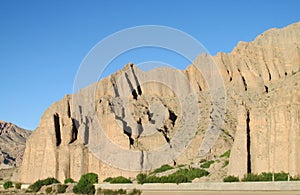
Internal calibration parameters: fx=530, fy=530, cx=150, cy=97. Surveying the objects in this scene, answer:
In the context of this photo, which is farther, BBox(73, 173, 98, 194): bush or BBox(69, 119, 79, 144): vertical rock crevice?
BBox(69, 119, 79, 144): vertical rock crevice

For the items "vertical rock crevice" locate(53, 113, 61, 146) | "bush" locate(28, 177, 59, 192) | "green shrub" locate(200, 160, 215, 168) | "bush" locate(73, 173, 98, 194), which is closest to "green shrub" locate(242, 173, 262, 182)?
"green shrub" locate(200, 160, 215, 168)

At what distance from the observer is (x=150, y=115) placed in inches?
5192

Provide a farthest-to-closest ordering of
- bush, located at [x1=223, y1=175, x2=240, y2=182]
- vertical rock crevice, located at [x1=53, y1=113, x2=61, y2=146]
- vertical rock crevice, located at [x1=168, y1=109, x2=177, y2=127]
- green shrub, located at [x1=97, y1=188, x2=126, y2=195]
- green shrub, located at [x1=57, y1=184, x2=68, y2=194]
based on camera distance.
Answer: vertical rock crevice, located at [x1=168, y1=109, x2=177, y2=127] < vertical rock crevice, located at [x1=53, y1=113, x2=61, y2=146] < green shrub, located at [x1=57, y1=184, x2=68, y2=194] < green shrub, located at [x1=97, y1=188, x2=126, y2=195] < bush, located at [x1=223, y1=175, x2=240, y2=182]

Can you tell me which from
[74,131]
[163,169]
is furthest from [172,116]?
[163,169]

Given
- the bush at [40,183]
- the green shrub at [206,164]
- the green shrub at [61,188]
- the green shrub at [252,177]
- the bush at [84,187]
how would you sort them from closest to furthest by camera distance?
1. the green shrub at [252,177]
2. the green shrub at [206,164]
3. the bush at [84,187]
4. the green shrub at [61,188]
5. the bush at [40,183]

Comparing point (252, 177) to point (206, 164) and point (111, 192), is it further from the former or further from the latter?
point (206, 164)

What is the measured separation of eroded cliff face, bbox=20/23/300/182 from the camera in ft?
364

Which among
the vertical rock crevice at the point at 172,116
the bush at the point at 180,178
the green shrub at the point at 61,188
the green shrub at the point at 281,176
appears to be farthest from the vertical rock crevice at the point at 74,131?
the green shrub at the point at 281,176

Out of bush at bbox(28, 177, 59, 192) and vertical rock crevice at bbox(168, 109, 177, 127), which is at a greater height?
vertical rock crevice at bbox(168, 109, 177, 127)

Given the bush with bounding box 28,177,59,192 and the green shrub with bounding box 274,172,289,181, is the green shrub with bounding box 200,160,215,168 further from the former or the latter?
the bush with bounding box 28,177,59,192

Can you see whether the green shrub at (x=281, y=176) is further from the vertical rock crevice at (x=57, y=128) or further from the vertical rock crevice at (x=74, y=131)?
the vertical rock crevice at (x=57, y=128)

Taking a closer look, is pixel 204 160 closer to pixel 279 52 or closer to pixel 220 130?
pixel 220 130

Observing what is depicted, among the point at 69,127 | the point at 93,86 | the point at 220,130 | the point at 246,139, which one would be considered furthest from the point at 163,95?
the point at 246,139

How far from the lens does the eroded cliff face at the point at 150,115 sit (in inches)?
4373
